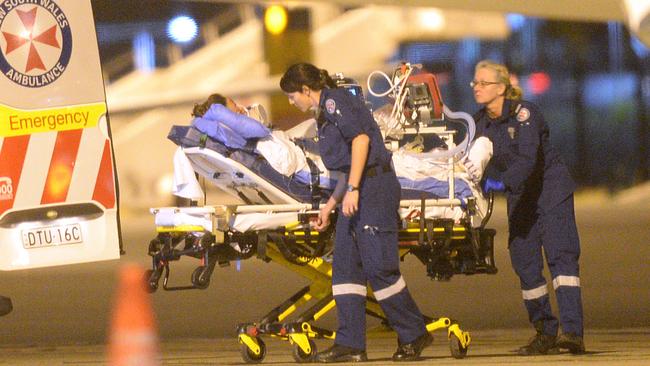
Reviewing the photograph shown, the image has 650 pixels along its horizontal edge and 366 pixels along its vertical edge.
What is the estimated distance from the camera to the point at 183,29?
99.7 feet

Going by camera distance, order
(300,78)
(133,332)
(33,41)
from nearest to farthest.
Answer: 1. (133,332)
2. (33,41)
3. (300,78)

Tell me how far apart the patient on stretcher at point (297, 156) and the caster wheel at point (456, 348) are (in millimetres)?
651

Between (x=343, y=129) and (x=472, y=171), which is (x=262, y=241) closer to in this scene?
(x=343, y=129)

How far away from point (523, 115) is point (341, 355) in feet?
5.61

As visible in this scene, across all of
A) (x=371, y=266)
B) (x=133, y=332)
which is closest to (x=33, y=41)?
(x=371, y=266)

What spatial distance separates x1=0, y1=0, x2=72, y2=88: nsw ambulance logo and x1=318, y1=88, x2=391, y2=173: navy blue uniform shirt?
5.30 feet

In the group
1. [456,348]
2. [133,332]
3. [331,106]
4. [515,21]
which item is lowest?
[456,348]

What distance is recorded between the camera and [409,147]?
990 cm

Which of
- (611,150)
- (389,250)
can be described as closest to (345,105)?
(389,250)

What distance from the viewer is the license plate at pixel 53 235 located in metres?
7.99

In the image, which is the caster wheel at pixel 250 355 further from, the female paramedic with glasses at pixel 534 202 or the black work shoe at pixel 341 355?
the female paramedic with glasses at pixel 534 202

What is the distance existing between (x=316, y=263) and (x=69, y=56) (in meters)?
2.21

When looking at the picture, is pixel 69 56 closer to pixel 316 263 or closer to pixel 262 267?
pixel 316 263

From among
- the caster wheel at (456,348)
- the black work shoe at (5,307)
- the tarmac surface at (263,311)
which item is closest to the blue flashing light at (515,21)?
the tarmac surface at (263,311)
